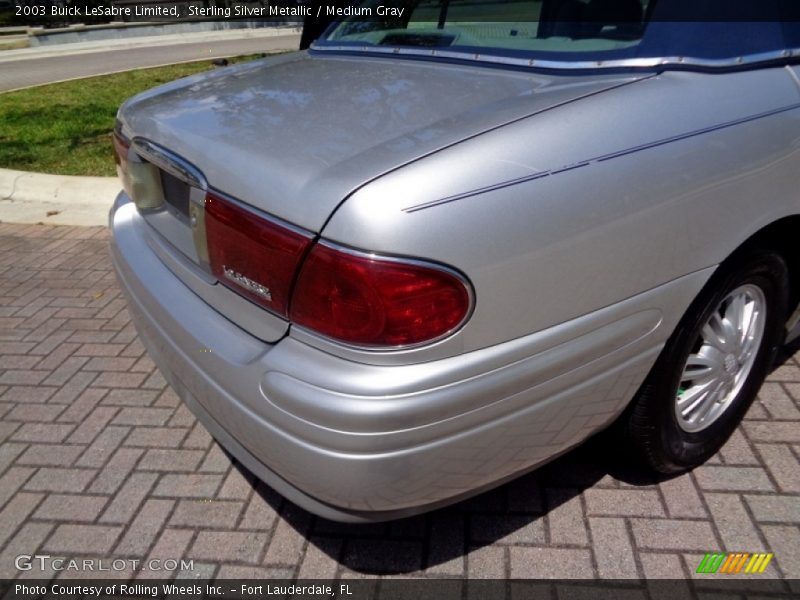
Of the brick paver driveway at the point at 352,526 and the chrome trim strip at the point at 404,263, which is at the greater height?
the chrome trim strip at the point at 404,263

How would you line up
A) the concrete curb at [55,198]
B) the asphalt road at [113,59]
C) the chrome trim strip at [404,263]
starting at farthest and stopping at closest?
the asphalt road at [113,59]
the concrete curb at [55,198]
the chrome trim strip at [404,263]

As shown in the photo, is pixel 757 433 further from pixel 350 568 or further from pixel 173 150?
pixel 173 150

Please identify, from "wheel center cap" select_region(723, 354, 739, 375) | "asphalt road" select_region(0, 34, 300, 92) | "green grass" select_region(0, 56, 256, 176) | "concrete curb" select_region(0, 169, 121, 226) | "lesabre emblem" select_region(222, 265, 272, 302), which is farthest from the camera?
"asphalt road" select_region(0, 34, 300, 92)

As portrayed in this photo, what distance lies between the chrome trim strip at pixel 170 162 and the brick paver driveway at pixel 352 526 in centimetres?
117

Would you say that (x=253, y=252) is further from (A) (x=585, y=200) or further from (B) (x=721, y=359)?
(B) (x=721, y=359)

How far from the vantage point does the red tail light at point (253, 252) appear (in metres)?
1.61

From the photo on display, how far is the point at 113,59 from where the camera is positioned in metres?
16.9

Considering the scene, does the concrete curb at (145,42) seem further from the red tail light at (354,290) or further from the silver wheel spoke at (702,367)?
the red tail light at (354,290)

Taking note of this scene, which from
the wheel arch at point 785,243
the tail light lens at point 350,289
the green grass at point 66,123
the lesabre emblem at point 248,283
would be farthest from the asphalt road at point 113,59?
the wheel arch at point 785,243

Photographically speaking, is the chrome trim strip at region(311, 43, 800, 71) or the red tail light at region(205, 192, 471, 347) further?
Answer: the chrome trim strip at region(311, 43, 800, 71)

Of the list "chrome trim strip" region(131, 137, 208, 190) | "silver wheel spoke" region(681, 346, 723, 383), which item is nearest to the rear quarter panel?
"silver wheel spoke" region(681, 346, 723, 383)

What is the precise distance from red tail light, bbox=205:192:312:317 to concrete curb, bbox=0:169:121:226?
13.2ft

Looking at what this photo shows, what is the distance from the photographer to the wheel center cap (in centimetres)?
234

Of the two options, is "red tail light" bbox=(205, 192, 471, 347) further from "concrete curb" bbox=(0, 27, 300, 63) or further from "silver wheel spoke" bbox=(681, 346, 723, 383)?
"concrete curb" bbox=(0, 27, 300, 63)
